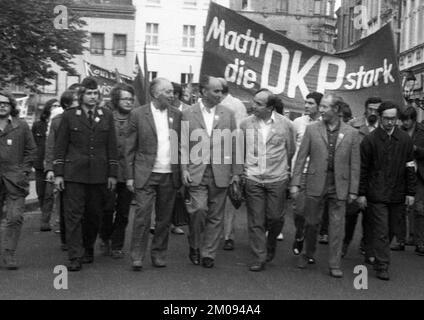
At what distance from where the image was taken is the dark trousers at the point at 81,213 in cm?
802

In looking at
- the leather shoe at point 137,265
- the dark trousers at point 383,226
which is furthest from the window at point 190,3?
the leather shoe at point 137,265

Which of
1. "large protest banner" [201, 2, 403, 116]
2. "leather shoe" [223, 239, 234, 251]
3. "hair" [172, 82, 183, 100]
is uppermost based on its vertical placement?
"large protest banner" [201, 2, 403, 116]

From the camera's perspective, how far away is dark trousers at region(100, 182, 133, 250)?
894 cm

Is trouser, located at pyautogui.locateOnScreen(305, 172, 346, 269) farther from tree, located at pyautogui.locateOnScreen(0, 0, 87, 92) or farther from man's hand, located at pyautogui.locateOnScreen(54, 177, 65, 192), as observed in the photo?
tree, located at pyautogui.locateOnScreen(0, 0, 87, 92)

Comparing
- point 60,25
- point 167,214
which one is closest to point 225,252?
point 167,214

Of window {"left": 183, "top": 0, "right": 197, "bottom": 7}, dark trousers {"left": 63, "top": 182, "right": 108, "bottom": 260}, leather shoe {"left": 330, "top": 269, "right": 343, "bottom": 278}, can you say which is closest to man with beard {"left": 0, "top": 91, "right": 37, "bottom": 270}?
dark trousers {"left": 63, "top": 182, "right": 108, "bottom": 260}

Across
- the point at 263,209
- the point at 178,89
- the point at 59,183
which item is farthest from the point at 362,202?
the point at 178,89

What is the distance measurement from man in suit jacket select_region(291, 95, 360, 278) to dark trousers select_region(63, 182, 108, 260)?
2186 millimetres

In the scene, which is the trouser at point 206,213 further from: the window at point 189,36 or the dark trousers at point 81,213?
the window at point 189,36

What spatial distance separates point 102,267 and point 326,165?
107 inches

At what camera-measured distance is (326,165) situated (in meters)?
8.21

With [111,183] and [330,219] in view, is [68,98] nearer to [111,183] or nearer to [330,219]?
[111,183]

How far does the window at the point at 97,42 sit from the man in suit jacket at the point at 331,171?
4851cm
